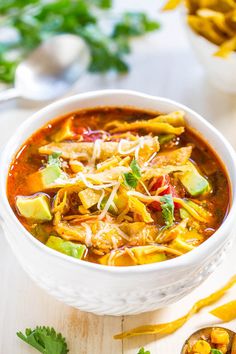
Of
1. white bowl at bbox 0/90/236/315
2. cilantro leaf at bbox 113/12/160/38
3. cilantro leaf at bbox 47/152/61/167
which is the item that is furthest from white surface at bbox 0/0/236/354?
cilantro leaf at bbox 113/12/160/38

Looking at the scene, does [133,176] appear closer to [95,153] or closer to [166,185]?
[166,185]

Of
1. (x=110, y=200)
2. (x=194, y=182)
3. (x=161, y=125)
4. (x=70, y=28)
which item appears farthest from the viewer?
(x=70, y=28)

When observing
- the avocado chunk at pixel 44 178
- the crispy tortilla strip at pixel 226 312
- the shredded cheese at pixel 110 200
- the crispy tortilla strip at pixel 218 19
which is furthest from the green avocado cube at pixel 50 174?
the crispy tortilla strip at pixel 218 19

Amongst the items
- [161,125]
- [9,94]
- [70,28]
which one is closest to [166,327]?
[161,125]

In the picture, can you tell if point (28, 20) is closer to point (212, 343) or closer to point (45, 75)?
point (45, 75)

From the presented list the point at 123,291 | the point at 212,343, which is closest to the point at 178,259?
the point at 123,291

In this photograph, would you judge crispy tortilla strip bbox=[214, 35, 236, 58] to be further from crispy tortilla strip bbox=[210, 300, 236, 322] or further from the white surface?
crispy tortilla strip bbox=[210, 300, 236, 322]
